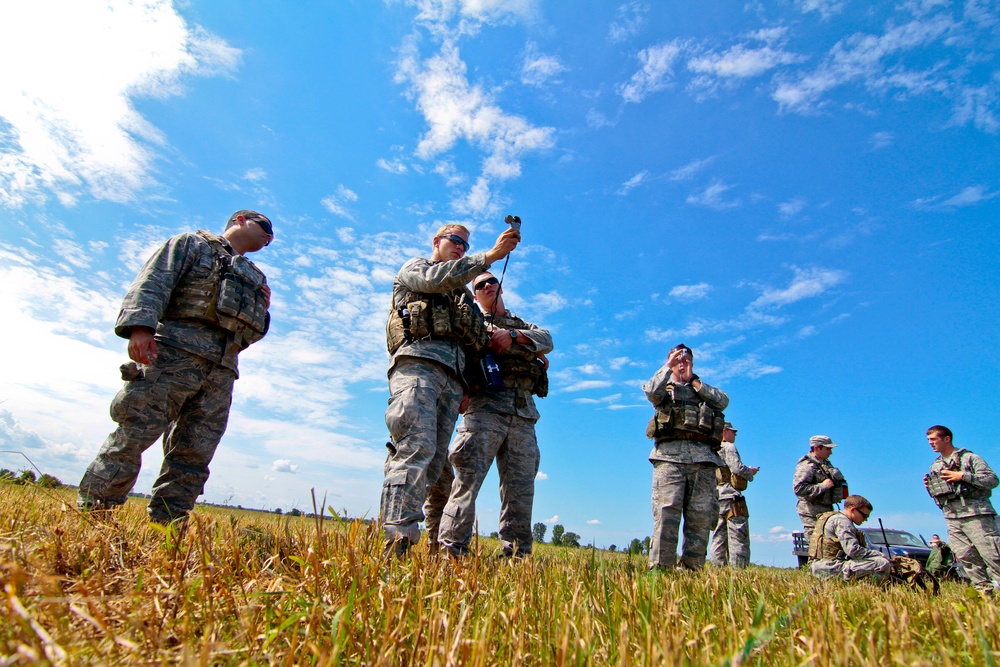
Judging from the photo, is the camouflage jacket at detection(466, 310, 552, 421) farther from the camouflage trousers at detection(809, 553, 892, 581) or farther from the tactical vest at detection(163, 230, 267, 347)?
the camouflage trousers at detection(809, 553, 892, 581)

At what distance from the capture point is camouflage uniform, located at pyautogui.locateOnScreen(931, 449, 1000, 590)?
296 inches

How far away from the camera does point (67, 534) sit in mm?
1824

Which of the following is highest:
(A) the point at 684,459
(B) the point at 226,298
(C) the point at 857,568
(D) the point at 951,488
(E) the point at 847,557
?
(D) the point at 951,488

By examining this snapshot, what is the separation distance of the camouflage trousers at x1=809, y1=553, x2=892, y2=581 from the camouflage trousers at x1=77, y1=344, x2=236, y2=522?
5.98 meters

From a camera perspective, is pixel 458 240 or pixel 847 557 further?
pixel 847 557

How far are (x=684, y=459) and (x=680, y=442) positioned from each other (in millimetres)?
202

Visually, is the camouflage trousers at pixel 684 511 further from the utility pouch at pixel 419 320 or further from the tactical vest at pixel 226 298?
the tactical vest at pixel 226 298

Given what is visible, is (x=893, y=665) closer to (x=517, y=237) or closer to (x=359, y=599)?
(x=359, y=599)

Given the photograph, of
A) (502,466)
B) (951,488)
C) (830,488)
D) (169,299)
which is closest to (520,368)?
(502,466)

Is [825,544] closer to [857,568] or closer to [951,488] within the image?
[857,568]

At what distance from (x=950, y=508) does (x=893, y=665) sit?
31.1ft

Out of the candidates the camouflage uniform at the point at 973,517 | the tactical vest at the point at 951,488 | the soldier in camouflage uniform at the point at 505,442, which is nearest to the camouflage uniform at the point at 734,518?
the tactical vest at the point at 951,488

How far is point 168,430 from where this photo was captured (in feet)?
12.7

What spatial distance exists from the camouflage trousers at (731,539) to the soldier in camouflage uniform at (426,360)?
8039mm
